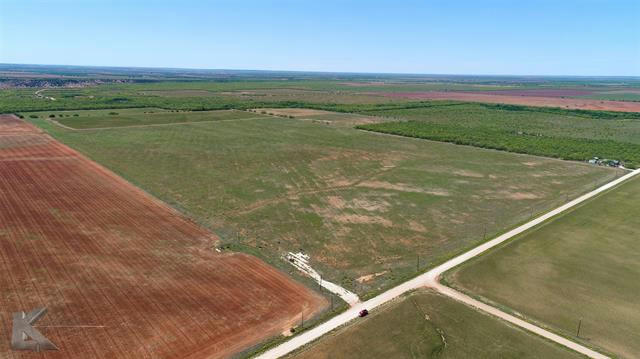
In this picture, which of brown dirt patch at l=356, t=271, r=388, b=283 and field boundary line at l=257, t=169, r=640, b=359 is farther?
brown dirt patch at l=356, t=271, r=388, b=283

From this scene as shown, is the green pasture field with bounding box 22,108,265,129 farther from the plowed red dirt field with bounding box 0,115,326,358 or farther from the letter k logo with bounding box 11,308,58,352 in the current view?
the letter k logo with bounding box 11,308,58,352

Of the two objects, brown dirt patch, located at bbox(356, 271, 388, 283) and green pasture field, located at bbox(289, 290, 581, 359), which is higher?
brown dirt patch, located at bbox(356, 271, 388, 283)

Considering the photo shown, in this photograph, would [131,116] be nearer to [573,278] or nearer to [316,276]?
[316,276]

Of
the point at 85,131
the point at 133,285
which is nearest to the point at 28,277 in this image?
the point at 133,285

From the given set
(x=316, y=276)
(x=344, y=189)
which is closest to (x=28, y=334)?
(x=316, y=276)

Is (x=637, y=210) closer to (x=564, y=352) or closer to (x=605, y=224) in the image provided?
(x=605, y=224)

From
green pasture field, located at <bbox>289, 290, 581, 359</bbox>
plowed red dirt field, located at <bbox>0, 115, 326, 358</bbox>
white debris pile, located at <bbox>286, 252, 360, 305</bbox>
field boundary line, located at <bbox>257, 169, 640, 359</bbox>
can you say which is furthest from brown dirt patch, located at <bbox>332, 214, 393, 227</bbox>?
green pasture field, located at <bbox>289, 290, 581, 359</bbox>

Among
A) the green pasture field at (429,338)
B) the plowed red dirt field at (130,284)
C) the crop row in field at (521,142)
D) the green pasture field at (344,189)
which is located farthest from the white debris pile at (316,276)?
the crop row in field at (521,142)
